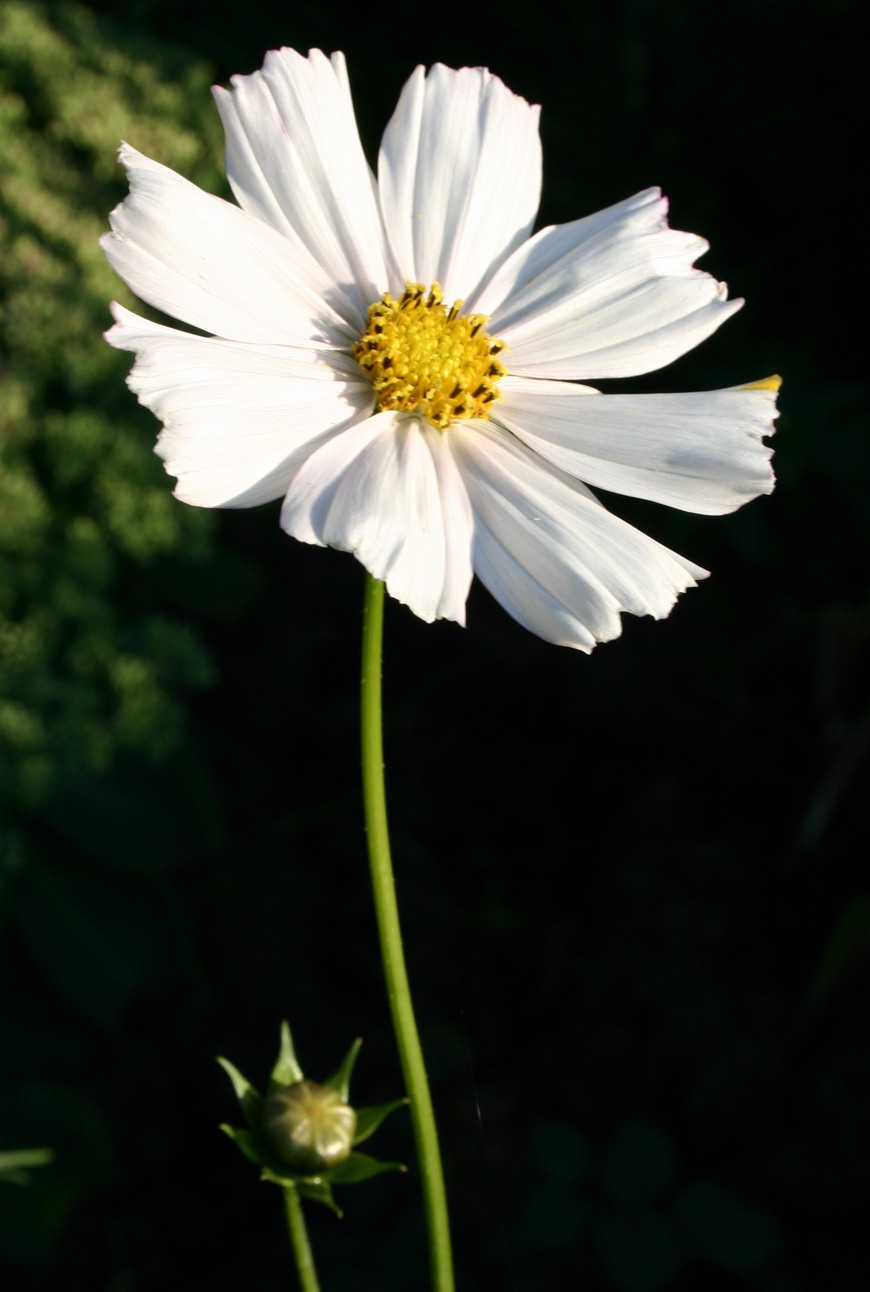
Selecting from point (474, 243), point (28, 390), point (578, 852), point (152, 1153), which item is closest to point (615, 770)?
point (578, 852)

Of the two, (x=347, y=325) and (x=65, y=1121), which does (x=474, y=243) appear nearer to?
(x=347, y=325)

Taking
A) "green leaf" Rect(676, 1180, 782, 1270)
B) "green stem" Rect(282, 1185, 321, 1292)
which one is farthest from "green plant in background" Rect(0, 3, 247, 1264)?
"green stem" Rect(282, 1185, 321, 1292)

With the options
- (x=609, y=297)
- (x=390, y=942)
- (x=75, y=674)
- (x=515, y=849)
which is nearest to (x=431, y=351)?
(x=609, y=297)

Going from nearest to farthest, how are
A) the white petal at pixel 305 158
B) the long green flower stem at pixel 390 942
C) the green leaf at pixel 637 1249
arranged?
the long green flower stem at pixel 390 942 < the white petal at pixel 305 158 < the green leaf at pixel 637 1249

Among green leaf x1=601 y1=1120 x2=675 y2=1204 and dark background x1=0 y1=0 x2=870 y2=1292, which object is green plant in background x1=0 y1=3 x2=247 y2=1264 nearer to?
dark background x1=0 y1=0 x2=870 y2=1292

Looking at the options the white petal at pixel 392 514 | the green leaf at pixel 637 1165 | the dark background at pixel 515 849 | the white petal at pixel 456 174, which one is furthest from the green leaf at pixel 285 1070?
the green leaf at pixel 637 1165

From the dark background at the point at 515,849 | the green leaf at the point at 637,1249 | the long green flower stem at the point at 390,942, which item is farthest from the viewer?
the dark background at the point at 515,849

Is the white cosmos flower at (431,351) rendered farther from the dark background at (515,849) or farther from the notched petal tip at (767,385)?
the dark background at (515,849)
